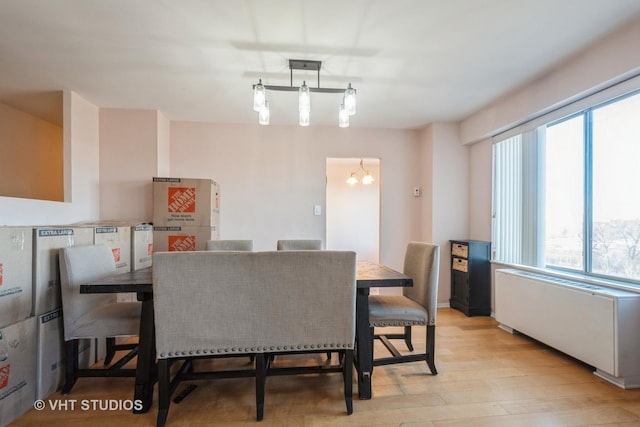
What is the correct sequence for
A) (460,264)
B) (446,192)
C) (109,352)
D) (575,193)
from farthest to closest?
(446,192)
(460,264)
(575,193)
(109,352)

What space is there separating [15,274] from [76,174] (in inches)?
57.0

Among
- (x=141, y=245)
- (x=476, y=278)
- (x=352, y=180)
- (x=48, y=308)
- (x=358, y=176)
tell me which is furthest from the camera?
(x=358, y=176)

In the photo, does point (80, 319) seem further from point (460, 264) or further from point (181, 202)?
point (460, 264)

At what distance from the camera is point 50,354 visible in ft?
6.05

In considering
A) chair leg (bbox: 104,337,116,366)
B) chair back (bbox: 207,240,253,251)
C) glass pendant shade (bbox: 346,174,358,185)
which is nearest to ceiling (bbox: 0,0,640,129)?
chair back (bbox: 207,240,253,251)

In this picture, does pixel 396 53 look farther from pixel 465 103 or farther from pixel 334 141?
pixel 334 141

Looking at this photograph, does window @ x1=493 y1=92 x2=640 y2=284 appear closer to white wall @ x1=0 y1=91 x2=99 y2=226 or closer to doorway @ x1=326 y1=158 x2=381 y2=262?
doorway @ x1=326 y1=158 x2=381 y2=262

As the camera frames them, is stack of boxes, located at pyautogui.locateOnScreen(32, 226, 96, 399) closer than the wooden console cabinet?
Yes

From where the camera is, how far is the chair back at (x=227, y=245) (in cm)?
249

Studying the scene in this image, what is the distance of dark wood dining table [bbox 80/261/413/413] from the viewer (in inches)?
63.2

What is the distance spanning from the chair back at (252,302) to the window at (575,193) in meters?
2.00

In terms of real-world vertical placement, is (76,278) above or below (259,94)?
below

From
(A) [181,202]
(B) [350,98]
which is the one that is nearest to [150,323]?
(A) [181,202]

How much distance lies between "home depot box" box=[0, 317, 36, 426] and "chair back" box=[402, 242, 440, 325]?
247 centimetres
